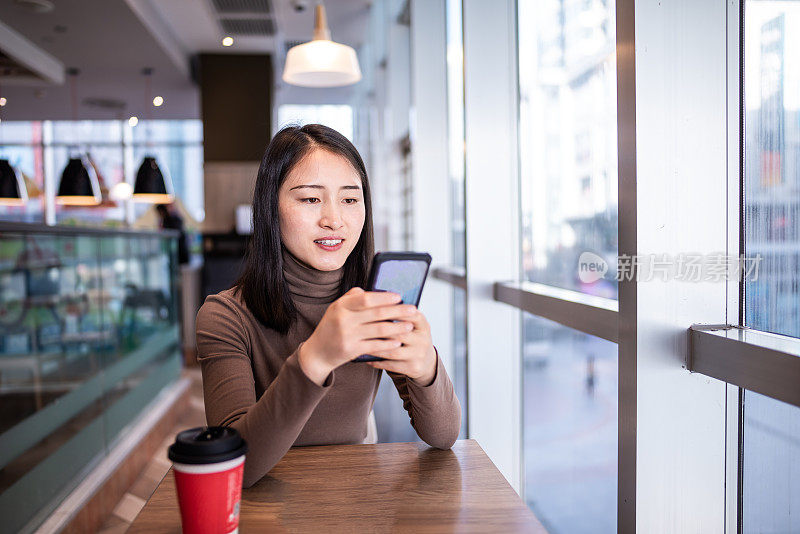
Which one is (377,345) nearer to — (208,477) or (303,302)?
(208,477)

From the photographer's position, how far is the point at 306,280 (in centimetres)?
131

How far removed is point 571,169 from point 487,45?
0.81 meters

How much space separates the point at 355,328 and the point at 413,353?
14cm

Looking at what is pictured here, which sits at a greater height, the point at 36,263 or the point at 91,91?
the point at 91,91

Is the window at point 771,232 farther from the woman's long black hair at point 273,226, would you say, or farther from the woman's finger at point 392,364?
the woman's long black hair at point 273,226

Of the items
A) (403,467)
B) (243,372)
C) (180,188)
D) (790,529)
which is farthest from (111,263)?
(180,188)

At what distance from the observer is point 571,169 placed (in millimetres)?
1811

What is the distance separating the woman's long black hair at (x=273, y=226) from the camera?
1.25 meters

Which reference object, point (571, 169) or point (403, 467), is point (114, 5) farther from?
point (403, 467)

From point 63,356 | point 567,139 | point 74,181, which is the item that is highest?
point 74,181

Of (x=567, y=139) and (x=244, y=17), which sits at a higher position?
(x=244, y=17)

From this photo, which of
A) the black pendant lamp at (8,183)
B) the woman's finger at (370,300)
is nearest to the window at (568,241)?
the woman's finger at (370,300)

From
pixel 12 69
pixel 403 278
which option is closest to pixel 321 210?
pixel 403 278

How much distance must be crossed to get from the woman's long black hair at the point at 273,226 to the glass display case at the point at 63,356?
137cm
